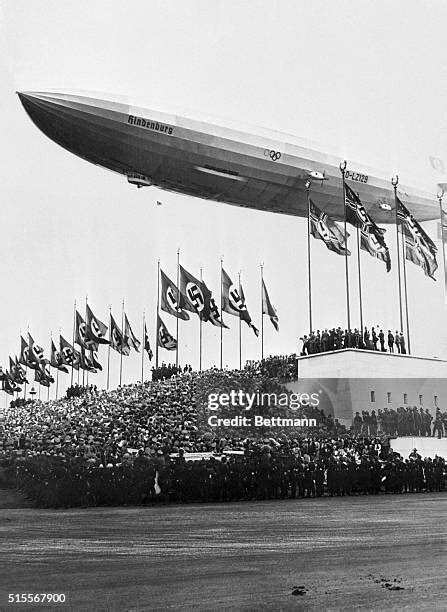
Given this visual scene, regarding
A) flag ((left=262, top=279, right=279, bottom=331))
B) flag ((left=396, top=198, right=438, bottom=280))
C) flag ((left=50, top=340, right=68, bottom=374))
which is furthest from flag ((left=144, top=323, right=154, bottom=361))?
flag ((left=396, top=198, right=438, bottom=280))

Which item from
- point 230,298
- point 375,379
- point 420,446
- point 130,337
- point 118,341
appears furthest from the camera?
point 118,341

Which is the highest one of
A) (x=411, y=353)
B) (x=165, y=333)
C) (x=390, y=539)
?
(x=165, y=333)

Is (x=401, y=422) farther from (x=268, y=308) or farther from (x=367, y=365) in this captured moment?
(x=268, y=308)

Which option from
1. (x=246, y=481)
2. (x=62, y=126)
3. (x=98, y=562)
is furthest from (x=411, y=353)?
(x=98, y=562)

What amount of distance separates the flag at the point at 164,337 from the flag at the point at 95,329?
6.27 feet

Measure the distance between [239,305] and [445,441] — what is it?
6394 mm

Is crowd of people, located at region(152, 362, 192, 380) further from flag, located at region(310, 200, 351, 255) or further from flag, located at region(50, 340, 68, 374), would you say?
flag, located at region(310, 200, 351, 255)

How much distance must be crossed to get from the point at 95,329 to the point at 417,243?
10008mm

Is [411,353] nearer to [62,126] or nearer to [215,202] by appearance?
[215,202]

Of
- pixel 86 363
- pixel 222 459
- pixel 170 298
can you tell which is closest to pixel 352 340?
pixel 170 298

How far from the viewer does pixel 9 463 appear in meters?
9.98

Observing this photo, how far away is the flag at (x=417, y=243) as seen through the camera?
47.5ft

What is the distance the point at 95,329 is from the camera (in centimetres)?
2003

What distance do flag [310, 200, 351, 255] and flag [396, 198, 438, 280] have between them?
1.36 metres
